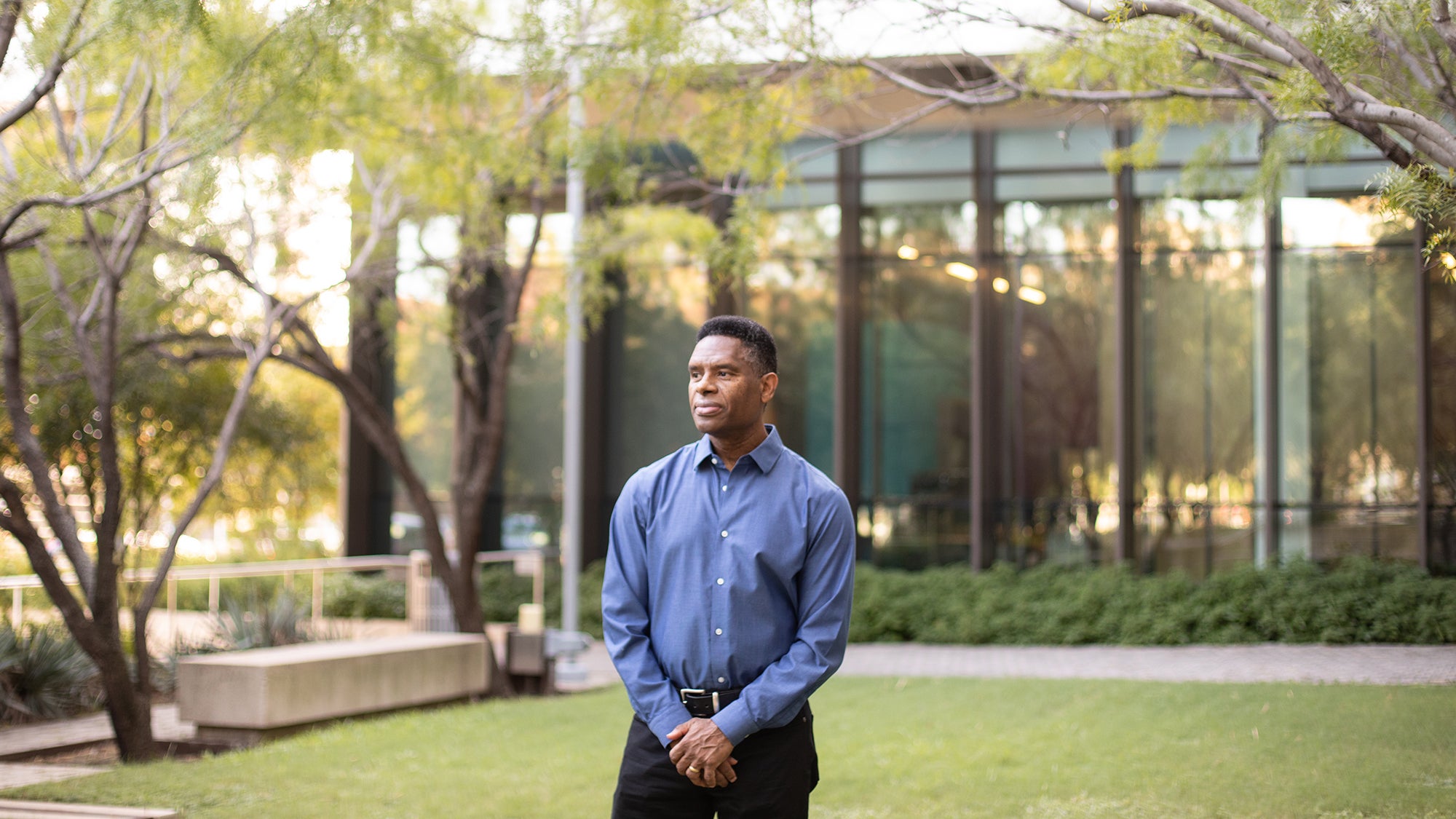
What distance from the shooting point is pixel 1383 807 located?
691 cm

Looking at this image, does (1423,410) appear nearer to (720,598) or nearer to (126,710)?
(126,710)

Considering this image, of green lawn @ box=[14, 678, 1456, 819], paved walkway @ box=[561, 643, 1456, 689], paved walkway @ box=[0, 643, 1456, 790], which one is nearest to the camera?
green lawn @ box=[14, 678, 1456, 819]

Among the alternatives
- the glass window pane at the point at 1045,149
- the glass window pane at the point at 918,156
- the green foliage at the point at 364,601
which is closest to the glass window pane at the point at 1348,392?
the glass window pane at the point at 1045,149

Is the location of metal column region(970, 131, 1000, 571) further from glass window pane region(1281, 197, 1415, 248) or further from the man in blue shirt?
the man in blue shirt

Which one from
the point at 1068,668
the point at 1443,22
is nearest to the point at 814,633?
the point at 1443,22

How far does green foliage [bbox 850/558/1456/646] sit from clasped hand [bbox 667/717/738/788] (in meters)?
12.4

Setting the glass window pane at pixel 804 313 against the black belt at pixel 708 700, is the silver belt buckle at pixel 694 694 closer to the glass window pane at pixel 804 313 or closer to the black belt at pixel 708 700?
the black belt at pixel 708 700

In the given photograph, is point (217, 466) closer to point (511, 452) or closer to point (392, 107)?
point (392, 107)

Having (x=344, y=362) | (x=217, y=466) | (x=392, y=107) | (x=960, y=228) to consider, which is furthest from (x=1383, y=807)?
(x=344, y=362)

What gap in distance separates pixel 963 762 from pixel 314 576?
31.1 feet

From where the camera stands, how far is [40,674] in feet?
36.7

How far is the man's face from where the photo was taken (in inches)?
148

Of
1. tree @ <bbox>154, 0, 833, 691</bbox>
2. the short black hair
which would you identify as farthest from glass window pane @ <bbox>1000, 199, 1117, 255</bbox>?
the short black hair

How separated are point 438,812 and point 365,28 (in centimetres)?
524
